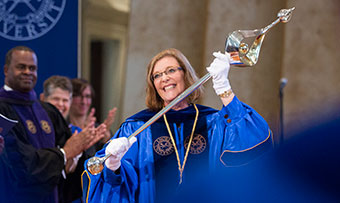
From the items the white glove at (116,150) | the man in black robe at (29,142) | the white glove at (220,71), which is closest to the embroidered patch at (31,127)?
the man in black robe at (29,142)

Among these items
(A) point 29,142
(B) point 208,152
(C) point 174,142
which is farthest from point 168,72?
(A) point 29,142

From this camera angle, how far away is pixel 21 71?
12.3 feet

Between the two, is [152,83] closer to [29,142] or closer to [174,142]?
[174,142]

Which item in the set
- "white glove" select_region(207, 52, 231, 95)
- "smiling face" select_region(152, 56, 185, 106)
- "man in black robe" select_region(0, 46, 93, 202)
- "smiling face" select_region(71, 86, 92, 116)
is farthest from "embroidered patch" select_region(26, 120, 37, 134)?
"white glove" select_region(207, 52, 231, 95)

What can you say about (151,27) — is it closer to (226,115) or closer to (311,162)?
(226,115)

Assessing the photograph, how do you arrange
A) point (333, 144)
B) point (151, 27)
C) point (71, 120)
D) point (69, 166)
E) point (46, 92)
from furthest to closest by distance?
point (151, 27)
point (71, 120)
point (46, 92)
point (69, 166)
point (333, 144)

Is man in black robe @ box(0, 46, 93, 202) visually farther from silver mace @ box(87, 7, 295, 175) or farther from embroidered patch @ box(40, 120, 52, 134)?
silver mace @ box(87, 7, 295, 175)

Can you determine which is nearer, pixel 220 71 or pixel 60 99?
pixel 220 71

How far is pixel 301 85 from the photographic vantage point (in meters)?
6.29

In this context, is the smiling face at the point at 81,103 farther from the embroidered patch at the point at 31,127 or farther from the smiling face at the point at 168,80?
the smiling face at the point at 168,80

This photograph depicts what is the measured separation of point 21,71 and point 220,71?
7.34 ft

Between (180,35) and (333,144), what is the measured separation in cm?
645

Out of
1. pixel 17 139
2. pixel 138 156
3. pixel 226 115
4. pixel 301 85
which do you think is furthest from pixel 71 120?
pixel 301 85

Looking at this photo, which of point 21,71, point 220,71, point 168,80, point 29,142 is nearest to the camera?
point 220,71
